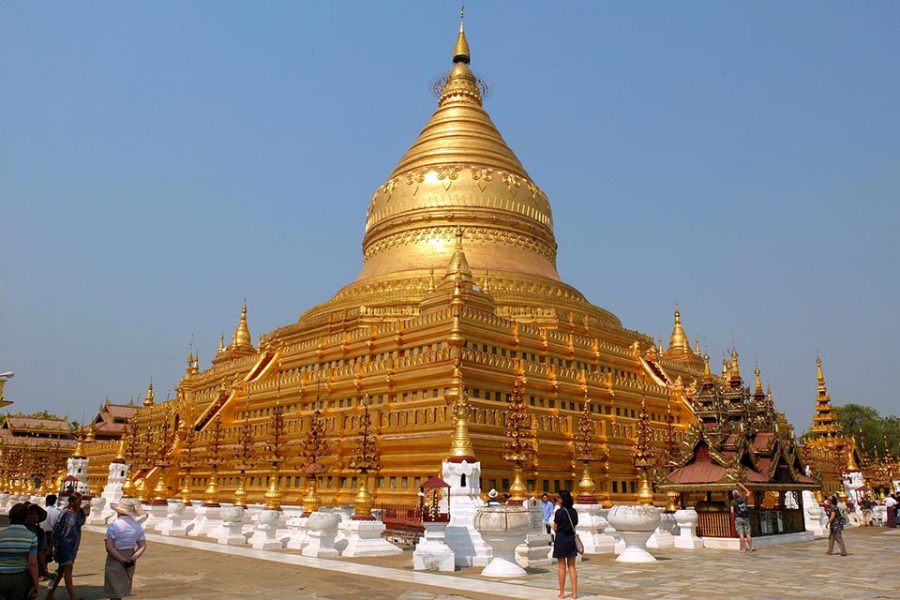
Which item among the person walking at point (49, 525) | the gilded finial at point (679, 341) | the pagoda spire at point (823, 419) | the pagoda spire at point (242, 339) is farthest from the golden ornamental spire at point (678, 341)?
the person walking at point (49, 525)

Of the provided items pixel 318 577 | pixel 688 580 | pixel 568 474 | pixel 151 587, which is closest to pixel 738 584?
pixel 688 580

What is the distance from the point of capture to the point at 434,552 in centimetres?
1630

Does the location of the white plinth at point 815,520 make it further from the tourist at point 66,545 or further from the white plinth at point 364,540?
the tourist at point 66,545

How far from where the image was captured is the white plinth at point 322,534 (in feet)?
63.4

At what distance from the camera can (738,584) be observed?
13.6 m

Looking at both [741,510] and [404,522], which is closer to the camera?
[741,510]

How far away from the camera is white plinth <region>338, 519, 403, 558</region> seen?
19.2 meters

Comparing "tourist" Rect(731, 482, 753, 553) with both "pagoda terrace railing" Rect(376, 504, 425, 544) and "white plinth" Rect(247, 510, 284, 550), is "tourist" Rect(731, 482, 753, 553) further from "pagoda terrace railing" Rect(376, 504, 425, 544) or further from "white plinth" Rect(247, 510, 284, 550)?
"white plinth" Rect(247, 510, 284, 550)

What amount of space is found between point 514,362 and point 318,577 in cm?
1890

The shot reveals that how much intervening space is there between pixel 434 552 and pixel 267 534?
24.1 feet

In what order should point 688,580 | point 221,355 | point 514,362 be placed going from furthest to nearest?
1. point 221,355
2. point 514,362
3. point 688,580

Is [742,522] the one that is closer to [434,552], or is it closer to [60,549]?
[434,552]

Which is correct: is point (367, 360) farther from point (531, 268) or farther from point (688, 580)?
point (688, 580)

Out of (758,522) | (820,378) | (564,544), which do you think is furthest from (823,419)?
(564,544)
